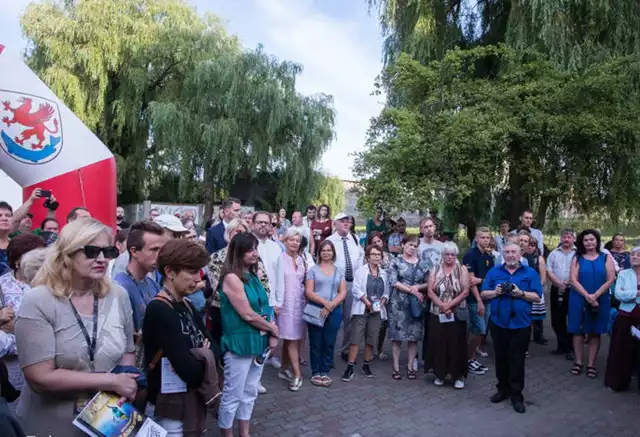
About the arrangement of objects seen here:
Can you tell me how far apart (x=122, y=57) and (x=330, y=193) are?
9619mm

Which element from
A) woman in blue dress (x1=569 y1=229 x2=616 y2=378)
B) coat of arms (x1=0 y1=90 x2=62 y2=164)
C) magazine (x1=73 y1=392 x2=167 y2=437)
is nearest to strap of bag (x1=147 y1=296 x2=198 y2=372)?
magazine (x1=73 y1=392 x2=167 y2=437)

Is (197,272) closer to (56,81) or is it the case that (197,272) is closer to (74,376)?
(74,376)

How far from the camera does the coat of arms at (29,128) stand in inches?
A: 292

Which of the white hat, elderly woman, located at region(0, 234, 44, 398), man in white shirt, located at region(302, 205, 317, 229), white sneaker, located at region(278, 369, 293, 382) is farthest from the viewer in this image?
man in white shirt, located at region(302, 205, 317, 229)

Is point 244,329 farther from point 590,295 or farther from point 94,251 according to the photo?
point 590,295

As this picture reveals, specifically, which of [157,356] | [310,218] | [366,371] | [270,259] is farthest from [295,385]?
[310,218]

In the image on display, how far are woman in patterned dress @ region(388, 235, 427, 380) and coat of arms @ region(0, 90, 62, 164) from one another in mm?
5615

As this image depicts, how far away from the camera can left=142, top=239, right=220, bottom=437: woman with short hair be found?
252cm

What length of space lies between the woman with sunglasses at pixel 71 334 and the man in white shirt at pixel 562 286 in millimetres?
6240

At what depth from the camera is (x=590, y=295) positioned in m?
6.02

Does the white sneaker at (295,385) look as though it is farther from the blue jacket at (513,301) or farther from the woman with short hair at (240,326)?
the blue jacket at (513,301)

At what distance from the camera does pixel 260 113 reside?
1767 centimetres

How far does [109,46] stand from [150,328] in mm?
17800

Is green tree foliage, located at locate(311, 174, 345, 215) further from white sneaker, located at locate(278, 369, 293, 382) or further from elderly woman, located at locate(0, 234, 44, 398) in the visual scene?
elderly woman, located at locate(0, 234, 44, 398)
